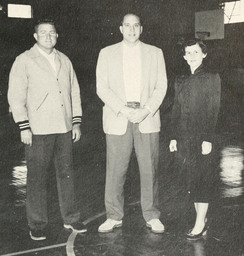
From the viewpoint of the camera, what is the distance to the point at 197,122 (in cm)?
391

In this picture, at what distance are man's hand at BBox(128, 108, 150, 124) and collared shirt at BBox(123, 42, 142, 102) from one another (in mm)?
157

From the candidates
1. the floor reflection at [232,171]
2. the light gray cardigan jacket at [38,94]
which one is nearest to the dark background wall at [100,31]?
the floor reflection at [232,171]

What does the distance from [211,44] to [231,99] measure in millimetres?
2757

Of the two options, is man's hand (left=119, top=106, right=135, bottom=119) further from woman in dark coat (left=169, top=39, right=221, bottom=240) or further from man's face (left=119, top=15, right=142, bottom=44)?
man's face (left=119, top=15, right=142, bottom=44)

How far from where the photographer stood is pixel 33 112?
4078 mm

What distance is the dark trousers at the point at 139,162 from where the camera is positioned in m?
4.17

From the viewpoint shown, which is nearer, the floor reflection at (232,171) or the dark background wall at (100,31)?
the floor reflection at (232,171)

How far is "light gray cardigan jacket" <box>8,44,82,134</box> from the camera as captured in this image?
4.00 meters

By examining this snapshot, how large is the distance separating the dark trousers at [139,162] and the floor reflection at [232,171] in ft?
5.76

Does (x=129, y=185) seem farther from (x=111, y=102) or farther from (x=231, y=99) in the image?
(x=231, y=99)

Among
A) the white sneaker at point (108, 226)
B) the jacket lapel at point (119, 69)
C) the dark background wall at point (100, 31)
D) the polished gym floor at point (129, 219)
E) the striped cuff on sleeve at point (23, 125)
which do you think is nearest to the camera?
the polished gym floor at point (129, 219)

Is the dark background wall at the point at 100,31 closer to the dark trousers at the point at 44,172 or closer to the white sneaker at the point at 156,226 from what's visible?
the dark trousers at the point at 44,172

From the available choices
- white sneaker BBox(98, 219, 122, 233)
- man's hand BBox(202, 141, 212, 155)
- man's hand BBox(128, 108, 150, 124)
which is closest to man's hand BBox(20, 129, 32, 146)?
man's hand BBox(128, 108, 150, 124)

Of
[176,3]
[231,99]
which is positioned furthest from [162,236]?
[176,3]
